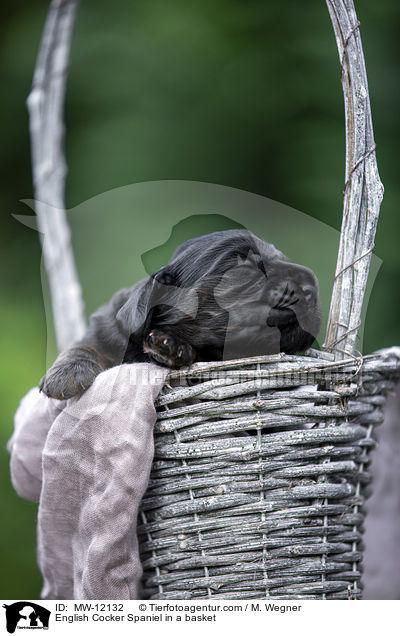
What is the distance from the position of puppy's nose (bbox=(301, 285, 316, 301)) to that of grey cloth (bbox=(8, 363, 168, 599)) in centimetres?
33

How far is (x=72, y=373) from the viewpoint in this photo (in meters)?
1.12

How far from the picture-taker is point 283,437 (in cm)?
98

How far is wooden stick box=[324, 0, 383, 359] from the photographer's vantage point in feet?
3.48

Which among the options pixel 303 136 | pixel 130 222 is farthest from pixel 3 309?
pixel 303 136

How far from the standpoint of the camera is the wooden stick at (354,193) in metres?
1.06

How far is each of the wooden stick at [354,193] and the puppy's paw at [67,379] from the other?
46cm

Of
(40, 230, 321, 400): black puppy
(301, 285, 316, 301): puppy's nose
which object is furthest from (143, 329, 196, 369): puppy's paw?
(301, 285, 316, 301): puppy's nose

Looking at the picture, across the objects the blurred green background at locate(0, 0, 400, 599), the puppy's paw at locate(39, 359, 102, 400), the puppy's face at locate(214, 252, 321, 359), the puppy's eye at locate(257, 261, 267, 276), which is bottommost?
the puppy's paw at locate(39, 359, 102, 400)

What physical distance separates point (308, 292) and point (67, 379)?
494 mm

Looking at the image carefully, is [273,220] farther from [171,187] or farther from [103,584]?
[103,584]

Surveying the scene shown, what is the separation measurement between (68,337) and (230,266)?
72 cm
